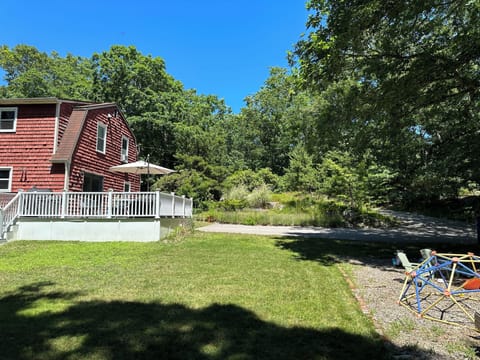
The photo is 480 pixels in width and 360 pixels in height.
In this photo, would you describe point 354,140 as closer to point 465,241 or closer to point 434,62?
point 434,62

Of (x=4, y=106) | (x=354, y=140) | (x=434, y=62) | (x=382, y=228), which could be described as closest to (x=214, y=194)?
(x=382, y=228)

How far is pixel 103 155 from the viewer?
54.1ft

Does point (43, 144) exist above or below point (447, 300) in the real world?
above

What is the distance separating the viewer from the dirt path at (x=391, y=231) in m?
13.2

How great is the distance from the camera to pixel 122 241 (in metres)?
10.7

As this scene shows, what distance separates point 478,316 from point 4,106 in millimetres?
17417

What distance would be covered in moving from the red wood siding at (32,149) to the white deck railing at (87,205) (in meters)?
2.40

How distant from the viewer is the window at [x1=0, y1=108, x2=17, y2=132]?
14.1 meters

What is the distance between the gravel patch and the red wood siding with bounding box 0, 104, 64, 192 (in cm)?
1304

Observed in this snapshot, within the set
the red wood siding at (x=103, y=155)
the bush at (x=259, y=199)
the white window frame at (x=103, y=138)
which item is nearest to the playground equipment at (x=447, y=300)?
the red wood siding at (x=103, y=155)

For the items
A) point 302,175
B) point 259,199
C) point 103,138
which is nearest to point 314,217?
point 259,199

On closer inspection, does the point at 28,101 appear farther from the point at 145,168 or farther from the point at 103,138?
the point at 145,168

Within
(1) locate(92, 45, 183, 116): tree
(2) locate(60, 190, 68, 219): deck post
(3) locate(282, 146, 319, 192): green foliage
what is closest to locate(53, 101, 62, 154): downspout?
(2) locate(60, 190, 68, 219): deck post

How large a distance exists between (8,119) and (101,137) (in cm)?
389
